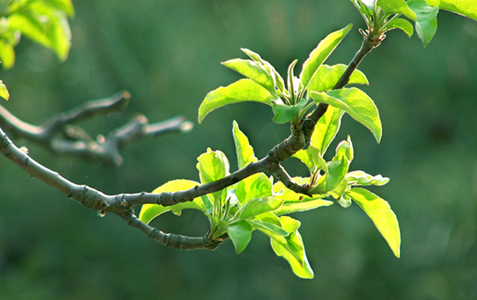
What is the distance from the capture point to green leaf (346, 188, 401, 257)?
407 mm

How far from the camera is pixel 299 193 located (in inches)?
16.3

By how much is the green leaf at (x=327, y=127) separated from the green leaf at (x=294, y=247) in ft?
0.28

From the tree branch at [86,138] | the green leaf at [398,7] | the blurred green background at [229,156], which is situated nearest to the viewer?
the green leaf at [398,7]

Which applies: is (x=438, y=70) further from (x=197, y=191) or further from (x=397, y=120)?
(x=197, y=191)

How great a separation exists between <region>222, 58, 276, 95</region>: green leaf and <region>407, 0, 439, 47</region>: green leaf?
0.40ft

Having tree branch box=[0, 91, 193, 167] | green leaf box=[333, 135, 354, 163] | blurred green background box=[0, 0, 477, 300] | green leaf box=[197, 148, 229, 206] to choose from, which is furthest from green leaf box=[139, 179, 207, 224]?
blurred green background box=[0, 0, 477, 300]

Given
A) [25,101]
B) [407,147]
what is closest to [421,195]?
[407,147]

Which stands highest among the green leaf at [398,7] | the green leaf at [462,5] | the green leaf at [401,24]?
the green leaf at [398,7]

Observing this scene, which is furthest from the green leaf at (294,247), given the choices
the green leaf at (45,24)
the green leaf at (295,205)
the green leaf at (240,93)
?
the green leaf at (45,24)

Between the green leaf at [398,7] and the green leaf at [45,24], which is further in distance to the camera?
the green leaf at [45,24]

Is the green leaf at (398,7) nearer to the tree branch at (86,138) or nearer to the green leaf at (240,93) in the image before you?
the green leaf at (240,93)

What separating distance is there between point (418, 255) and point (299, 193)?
2113mm

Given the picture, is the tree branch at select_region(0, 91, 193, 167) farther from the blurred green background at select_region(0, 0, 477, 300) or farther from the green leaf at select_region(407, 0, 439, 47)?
the blurred green background at select_region(0, 0, 477, 300)

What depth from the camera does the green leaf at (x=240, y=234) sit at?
36 centimetres
